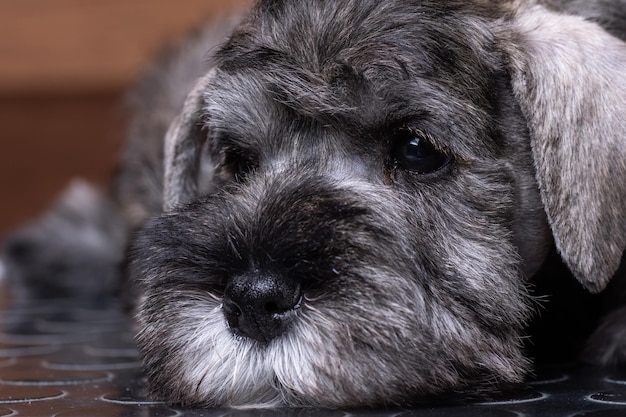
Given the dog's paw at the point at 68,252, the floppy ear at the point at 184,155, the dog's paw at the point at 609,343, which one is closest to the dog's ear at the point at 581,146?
the dog's paw at the point at 609,343

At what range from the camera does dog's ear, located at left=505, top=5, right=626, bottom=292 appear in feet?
5.72

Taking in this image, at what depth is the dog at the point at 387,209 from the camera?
157 cm

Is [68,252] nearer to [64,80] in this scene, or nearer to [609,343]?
[64,80]

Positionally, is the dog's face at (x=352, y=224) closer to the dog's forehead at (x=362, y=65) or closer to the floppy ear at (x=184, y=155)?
the dog's forehead at (x=362, y=65)

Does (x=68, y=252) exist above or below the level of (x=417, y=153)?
below

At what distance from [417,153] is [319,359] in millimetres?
416

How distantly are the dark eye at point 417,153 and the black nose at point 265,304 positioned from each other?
33 centimetres

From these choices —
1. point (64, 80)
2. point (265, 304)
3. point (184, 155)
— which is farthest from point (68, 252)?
point (265, 304)

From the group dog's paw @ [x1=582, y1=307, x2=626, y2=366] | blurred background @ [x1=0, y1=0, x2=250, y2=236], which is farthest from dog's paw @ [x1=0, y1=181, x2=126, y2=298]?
dog's paw @ [x1=582, y1=307, x2=626, y2=366]

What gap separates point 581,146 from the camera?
175cm

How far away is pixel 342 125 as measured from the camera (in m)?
1.79

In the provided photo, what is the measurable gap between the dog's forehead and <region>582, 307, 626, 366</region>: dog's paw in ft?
1.72

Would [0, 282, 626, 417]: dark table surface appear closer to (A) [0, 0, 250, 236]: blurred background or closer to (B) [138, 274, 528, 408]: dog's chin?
(B) [138, 274, 528, 408]: dog's chin

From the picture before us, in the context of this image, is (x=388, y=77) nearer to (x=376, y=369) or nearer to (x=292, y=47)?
(x=292, y=47)
